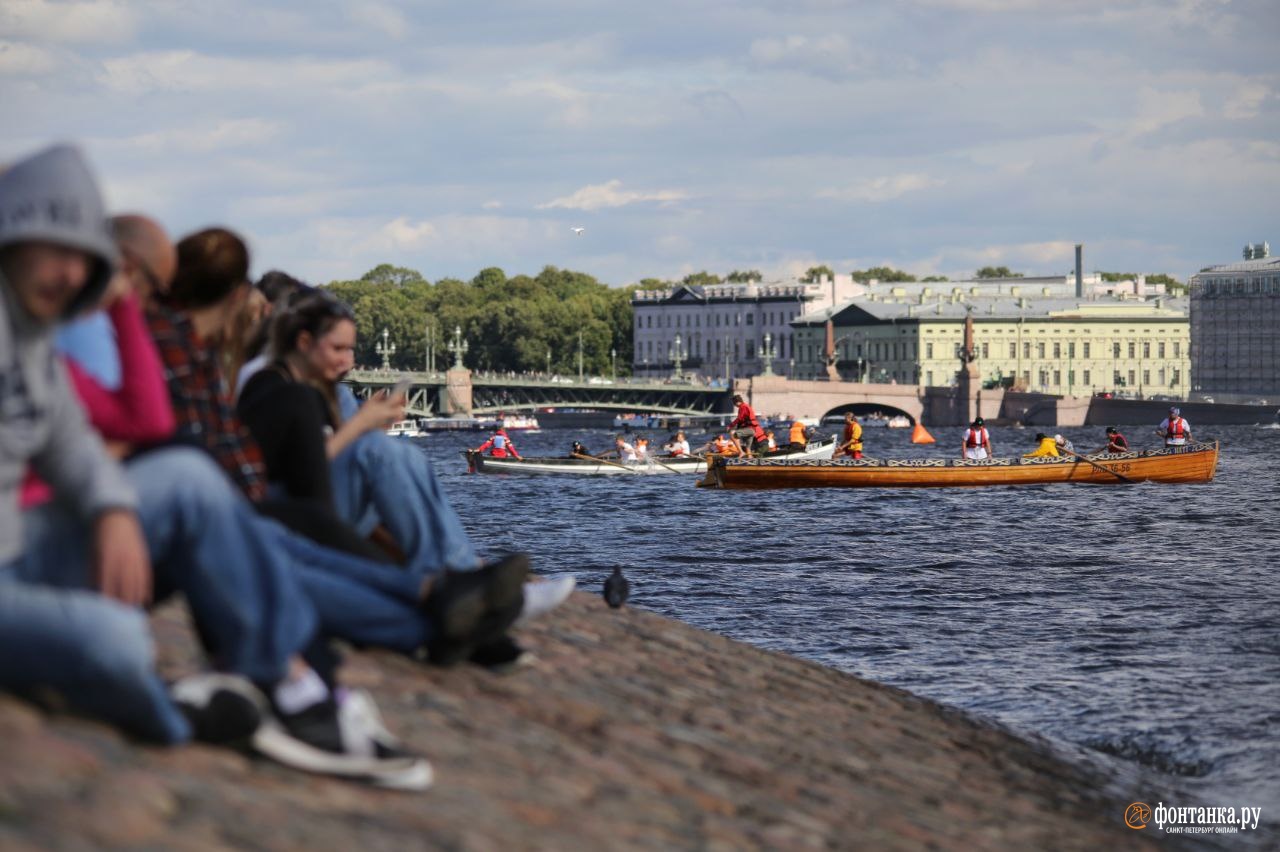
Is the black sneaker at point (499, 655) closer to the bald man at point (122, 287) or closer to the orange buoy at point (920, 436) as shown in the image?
the bald man at point (122, 287)

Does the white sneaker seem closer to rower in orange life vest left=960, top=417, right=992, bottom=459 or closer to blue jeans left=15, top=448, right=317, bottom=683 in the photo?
A: blue jeans left=15, top=448, right=317, bottom=683

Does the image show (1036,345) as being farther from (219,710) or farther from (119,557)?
(119,557)

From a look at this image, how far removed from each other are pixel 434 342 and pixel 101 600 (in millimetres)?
149822

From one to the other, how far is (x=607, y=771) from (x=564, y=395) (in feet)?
358

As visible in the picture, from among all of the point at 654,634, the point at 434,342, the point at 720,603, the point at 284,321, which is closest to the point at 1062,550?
the point at 720,603

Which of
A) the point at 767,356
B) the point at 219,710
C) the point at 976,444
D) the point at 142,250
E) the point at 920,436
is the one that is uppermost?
the point at 767,356

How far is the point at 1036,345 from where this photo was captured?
5586 inches

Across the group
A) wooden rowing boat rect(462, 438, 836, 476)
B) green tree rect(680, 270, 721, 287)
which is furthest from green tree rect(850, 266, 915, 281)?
wooden rowing boat rect(462, 438, 836, 476)

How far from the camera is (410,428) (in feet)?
366

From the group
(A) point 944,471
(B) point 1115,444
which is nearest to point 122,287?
(A) point 944,471

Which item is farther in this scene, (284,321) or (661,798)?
(284,321)

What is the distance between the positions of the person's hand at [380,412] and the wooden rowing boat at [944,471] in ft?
123

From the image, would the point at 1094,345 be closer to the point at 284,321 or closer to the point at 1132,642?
the point at 1132,642

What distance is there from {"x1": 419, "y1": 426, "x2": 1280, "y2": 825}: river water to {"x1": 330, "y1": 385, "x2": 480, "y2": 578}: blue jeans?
3815 mm
